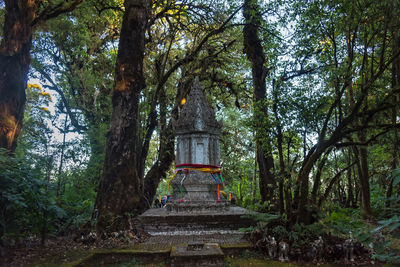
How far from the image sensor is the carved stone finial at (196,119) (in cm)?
722

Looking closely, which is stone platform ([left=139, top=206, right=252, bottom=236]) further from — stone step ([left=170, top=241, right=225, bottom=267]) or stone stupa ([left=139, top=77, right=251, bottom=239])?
stone step ([left=170, top=241, right=225, bottom=267])

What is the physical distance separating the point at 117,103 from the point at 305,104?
14.1 feet

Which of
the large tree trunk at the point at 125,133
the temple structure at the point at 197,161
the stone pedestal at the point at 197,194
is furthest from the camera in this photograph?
the temple structure at the point at 197,161

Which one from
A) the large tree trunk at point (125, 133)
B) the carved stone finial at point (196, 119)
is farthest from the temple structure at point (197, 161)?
the large tree trunk at point (125, 133)

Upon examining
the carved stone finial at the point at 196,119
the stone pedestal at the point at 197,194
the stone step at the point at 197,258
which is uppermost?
the carved stone finial at the point at 196,119

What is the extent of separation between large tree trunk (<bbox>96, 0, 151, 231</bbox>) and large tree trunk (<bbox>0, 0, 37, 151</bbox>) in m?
2.02

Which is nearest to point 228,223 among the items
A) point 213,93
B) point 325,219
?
point 325,219

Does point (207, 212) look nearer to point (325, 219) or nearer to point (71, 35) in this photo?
point (325, 219)

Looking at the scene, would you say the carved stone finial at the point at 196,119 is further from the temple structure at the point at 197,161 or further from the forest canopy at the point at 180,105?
the forest canopy at the point at 180,105

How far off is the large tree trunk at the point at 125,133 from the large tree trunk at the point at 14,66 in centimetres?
202

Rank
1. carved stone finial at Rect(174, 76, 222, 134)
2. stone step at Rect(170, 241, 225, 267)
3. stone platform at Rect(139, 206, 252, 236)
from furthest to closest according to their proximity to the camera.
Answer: carved stone finial at Rect(174, 76, 222, 134)
stone platform at Rect(139, 206, 252, 236)
stone step at Rect(170, 241, 225, 267)

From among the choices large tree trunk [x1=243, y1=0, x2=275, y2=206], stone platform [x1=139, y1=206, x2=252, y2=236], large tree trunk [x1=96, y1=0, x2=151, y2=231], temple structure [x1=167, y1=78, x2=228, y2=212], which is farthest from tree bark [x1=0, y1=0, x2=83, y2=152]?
large tree trunk [x1=243, y1=0, x2=275, y2=206]

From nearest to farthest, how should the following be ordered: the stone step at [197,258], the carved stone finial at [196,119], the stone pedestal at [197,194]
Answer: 1. the stone step at [197,258]
2. the stone pedestal at [197,194]
3. the carved stone finial at [196,119]

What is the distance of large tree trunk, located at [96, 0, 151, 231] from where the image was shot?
5.71 meters
